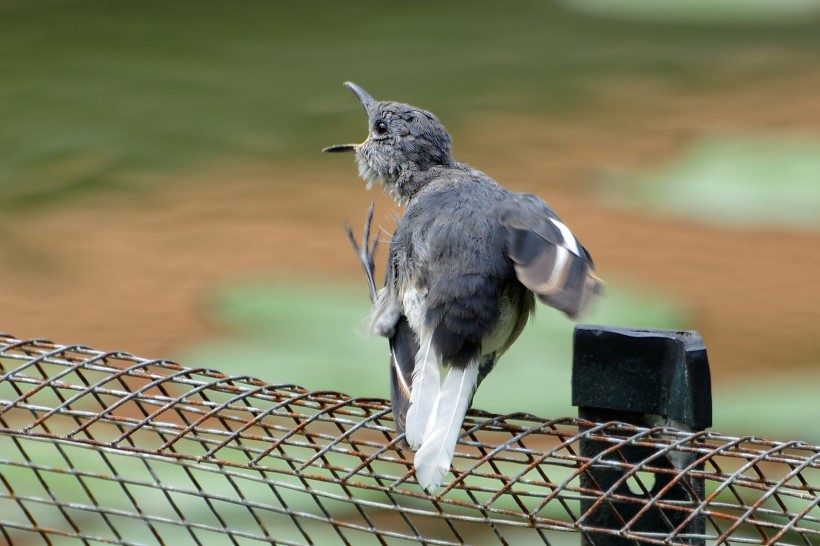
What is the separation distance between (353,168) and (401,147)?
148 inches

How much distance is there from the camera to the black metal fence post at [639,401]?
2047 millimetres

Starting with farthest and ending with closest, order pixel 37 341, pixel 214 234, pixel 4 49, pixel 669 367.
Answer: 1. pixel 4 49
2. pixel 214 234
3. pixel 37 341
4. pixel 669 367

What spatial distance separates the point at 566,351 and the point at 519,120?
86.9 inches

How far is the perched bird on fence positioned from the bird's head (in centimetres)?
25

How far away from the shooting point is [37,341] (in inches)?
90.1

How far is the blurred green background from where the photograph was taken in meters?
5.33

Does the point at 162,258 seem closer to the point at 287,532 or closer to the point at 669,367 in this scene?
the point at 287,532

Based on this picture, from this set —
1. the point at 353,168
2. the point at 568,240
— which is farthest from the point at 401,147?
the point at 353,168

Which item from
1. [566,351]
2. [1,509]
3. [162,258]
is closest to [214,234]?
[162,258]

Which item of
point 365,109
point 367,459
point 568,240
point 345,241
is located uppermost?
point 365,109

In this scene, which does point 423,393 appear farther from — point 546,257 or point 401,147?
point 401,147

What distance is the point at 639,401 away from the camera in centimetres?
209

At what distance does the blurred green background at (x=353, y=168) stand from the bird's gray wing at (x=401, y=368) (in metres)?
2.18

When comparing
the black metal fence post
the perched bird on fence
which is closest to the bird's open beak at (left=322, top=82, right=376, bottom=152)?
the perched bird on fence
